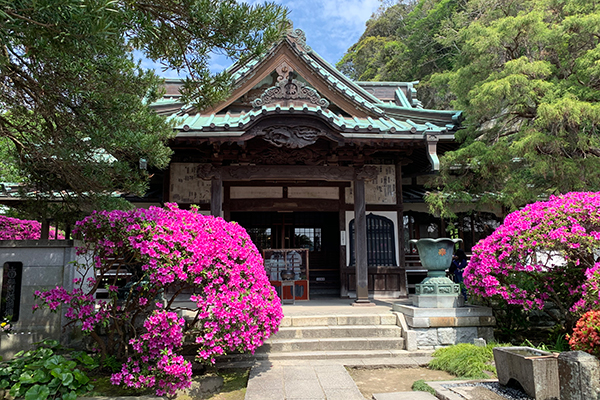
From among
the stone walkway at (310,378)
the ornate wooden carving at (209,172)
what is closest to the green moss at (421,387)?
the stone walkway at (310,378)

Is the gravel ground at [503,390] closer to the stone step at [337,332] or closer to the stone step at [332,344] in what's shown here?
the stone step at [332,344]

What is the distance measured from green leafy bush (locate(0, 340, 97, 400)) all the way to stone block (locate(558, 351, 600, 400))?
5.46 metres

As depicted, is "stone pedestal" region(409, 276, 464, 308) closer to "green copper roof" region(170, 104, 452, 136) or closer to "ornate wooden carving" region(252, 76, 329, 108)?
"green copper roof" region(170, 104, 452, 136)

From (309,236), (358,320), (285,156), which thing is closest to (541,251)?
(358,320)

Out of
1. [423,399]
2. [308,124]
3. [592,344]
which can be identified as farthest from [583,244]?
[308,124]

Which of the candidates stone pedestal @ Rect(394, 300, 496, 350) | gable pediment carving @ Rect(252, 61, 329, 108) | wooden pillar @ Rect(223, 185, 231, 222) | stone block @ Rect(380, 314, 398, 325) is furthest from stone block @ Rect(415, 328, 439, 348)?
wooden pillar @ Rect(223, 185, 231, 222)

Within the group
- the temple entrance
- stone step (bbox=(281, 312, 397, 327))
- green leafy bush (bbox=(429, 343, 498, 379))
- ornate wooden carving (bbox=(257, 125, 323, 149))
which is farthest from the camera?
the temple entrance

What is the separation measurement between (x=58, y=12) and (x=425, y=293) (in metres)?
6.92

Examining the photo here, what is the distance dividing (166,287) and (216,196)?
474cm

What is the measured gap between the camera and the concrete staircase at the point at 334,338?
672cm

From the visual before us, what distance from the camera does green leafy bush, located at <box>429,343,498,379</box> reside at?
5.87 m

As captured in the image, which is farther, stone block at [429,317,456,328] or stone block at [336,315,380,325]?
stone block at [336,315,380,325]

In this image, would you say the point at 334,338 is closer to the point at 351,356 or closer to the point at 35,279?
the point at 351,356

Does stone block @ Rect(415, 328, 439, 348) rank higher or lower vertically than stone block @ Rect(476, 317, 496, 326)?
lower
